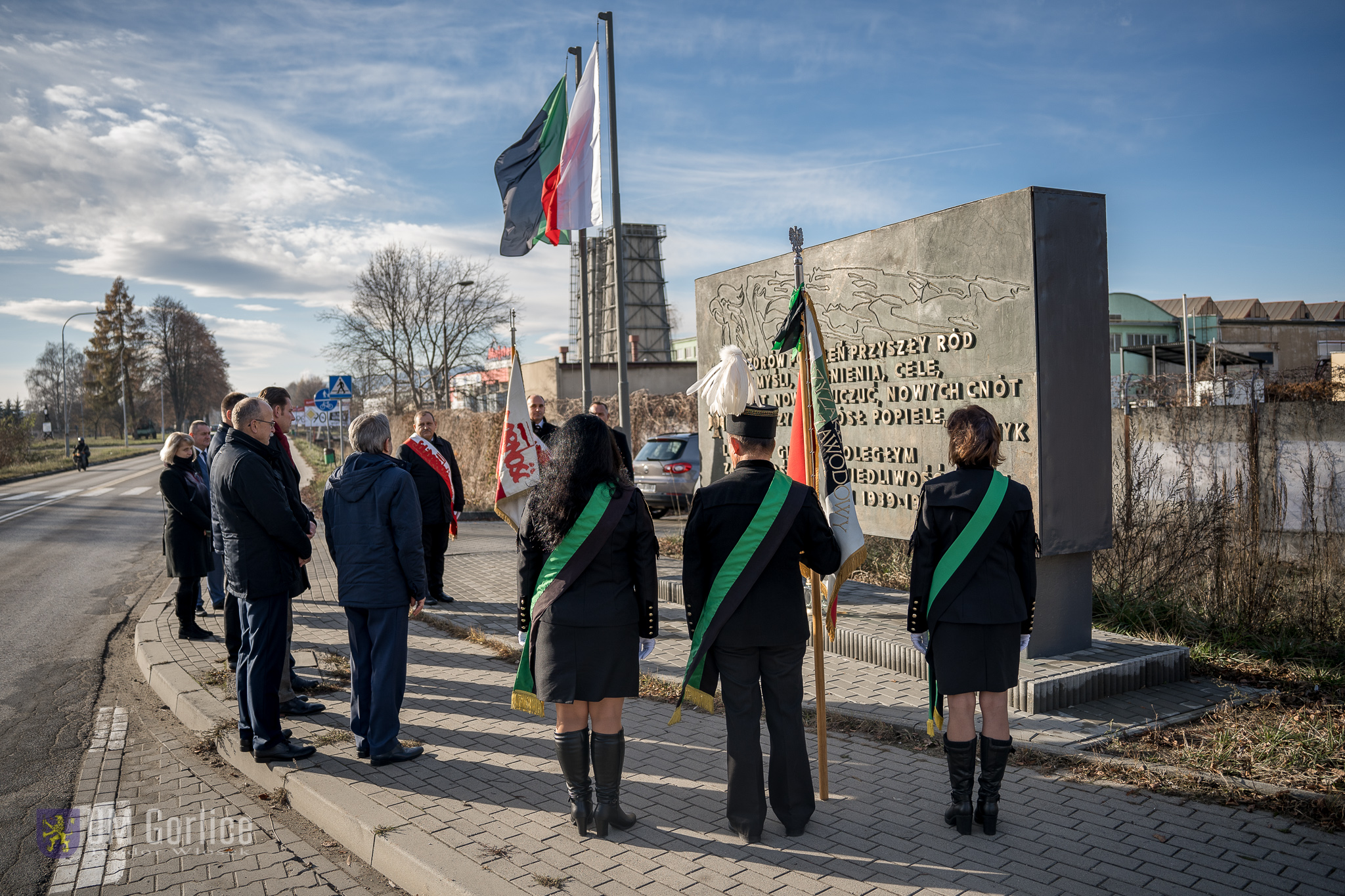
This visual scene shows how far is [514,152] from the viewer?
12375mm

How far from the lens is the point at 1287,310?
6556cm

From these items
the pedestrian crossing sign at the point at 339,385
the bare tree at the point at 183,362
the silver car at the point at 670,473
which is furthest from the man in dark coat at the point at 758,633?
the bare tree at the point at 183,362

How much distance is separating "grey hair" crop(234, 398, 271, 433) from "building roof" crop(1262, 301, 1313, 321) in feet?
243

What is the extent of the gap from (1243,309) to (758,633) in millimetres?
74016

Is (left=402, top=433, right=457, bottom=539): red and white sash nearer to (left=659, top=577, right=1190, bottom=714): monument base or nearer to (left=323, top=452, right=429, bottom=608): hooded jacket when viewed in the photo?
(left=323, top=452, right=429, bottom=608): hooded jacket

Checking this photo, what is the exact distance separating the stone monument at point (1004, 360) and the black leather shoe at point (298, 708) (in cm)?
443

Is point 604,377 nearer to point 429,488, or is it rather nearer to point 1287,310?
point 429,488

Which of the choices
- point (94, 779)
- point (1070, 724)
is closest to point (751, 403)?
point (1070, 724)

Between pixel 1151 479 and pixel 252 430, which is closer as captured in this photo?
pixel 252 430

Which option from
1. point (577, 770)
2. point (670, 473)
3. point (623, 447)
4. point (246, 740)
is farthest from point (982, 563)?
point (670, 473)

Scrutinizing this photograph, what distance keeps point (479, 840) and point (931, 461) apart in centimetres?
434

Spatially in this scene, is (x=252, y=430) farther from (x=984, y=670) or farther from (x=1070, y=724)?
(x=1070, y=724)

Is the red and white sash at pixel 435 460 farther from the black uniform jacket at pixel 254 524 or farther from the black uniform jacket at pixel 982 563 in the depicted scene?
the black uniform jacket at pixel 982 563

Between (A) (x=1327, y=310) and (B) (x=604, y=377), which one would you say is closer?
(B) (x=604, y=377)
